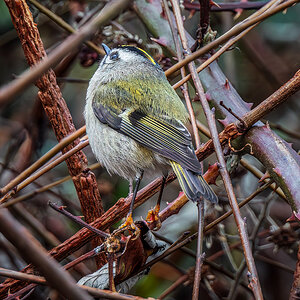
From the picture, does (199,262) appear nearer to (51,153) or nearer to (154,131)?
(51,153)

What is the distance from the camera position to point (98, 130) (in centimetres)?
231

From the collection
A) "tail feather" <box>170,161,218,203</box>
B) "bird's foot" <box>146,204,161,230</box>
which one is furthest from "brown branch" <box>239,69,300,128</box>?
"bird's foot" <box>146,204,161,230</box>

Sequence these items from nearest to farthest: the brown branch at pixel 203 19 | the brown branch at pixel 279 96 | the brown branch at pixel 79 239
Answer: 1. the brown branch at pixel 279 96
2. the brown branch at pixel 79 239
3. the brown branch at pixel 203 19

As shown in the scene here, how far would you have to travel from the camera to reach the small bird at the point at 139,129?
2.08 m

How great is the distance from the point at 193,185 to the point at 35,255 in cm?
124

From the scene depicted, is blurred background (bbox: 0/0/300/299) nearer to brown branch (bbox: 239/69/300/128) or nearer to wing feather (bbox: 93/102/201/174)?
wing feather (bbox: 93/102/201/174)

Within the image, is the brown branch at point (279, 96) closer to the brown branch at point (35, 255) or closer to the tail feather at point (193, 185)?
the tail feather at point (193, 185)

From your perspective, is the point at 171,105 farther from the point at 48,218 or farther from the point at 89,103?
the point at 48,218

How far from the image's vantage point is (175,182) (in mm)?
3525

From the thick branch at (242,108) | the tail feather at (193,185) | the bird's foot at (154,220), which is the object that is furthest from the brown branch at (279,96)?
the bird's foot at (154,220)

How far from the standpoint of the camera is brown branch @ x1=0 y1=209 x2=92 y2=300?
2.20 feet

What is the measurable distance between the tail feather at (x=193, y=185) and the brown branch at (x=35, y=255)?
1080 mm

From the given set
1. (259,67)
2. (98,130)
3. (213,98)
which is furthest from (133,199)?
(259,67)

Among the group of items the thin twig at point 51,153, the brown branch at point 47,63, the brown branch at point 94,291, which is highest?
the thin twig at point 51,153
